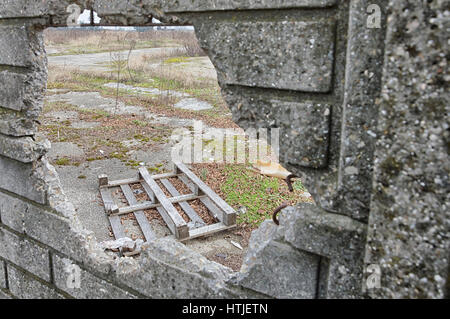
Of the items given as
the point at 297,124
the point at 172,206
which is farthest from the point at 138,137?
the point at 297,124

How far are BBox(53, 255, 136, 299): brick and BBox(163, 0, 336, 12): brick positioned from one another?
67.3 inches

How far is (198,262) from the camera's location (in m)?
2.20

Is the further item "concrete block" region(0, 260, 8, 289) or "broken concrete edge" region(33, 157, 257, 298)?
"concrete block" region(0, 260, 8, 289)

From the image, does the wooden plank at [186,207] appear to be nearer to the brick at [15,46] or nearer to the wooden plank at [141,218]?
the wooden plank at [141,218]

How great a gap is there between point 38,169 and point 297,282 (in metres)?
2.04

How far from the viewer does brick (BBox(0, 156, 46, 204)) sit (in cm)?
284

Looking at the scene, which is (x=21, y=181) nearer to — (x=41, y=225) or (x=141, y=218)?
(x=41, y=225)

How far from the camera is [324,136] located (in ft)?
5.56

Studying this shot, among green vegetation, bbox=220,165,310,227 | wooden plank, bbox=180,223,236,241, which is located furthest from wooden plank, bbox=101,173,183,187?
wooden plank, bbox=180,223,236,241

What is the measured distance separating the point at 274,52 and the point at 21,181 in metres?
2.19

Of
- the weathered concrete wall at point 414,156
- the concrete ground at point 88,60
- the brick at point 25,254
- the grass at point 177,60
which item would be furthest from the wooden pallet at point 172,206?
the grass at point 177,60

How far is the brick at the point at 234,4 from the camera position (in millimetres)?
1611

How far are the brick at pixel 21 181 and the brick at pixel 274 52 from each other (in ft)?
5.61

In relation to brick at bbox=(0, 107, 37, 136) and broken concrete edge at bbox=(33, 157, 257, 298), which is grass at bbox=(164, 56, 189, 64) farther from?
broken concrete edge at bbox=(33, 157, 257, 298)
